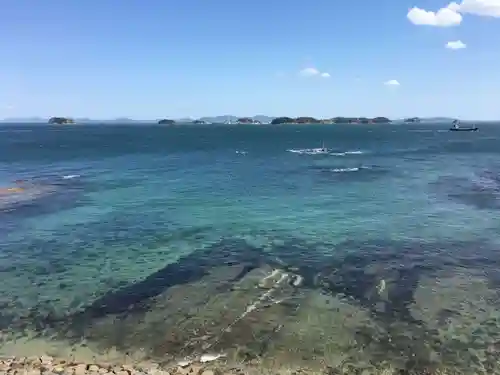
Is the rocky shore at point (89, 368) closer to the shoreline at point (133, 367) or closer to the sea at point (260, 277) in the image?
the shoreline at point (133, 367)

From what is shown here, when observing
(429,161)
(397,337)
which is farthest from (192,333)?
(429,161)

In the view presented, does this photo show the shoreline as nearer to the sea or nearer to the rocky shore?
the rocky shore

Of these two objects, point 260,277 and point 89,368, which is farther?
point 260,277

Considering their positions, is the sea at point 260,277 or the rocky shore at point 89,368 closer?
the rocky shore at point 89,368

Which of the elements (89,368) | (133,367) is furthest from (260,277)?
(89,368)

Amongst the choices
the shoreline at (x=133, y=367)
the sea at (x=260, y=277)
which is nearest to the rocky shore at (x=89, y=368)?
the shoreline at (x=133, y=367)

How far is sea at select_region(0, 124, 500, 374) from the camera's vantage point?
22000mm

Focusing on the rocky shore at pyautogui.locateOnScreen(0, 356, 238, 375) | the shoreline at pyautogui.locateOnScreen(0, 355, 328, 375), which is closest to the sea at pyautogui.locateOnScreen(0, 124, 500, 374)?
the shoreline at pyautogui.locateOnScreen(0, 355, 328, 375)

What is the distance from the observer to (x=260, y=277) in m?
30.7

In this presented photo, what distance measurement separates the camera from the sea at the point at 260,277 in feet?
72.2

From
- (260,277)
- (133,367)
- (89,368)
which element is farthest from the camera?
(260,277)

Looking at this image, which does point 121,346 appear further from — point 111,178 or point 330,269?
point 111,178

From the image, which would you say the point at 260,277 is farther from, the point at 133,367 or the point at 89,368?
the point at 89,368

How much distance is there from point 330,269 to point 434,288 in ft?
23.5
